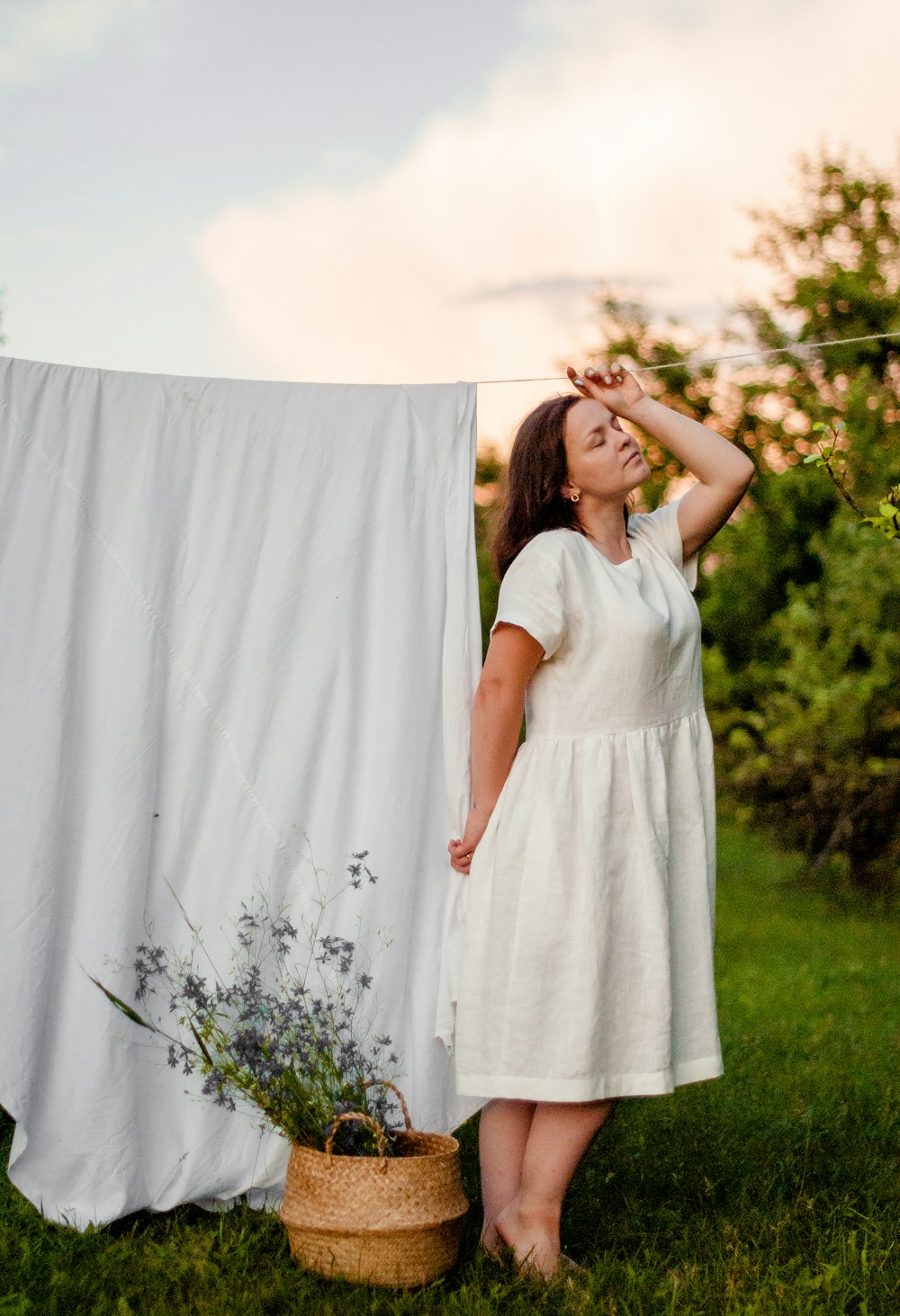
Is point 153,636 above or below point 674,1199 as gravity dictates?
above

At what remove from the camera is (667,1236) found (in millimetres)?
2875

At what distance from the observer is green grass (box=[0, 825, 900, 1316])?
2473 millimetres

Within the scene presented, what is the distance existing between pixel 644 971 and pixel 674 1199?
0.95 meters

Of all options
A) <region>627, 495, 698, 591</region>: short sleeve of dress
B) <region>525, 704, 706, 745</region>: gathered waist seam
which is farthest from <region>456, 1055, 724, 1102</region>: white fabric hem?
<region>627, 495, 698, 591</region>: short sleeve of dress

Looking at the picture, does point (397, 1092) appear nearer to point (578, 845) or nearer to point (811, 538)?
point (578, 845)

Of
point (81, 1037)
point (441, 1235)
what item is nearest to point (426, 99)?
point (81, 1037)

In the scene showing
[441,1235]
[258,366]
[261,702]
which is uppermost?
[258,366]

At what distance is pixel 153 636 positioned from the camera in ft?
9.79

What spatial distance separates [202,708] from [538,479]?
0.93 m

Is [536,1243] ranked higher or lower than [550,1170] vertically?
lower

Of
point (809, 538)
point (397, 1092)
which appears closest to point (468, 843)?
point (397, 1092)

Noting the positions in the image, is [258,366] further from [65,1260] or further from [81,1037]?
[65,1260]

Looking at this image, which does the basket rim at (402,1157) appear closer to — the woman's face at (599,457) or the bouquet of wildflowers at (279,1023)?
the bouquet of wildflowers at (279,1023)

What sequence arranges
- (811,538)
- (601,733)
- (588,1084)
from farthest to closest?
(811,538) < (601,733) < (588,1084)
